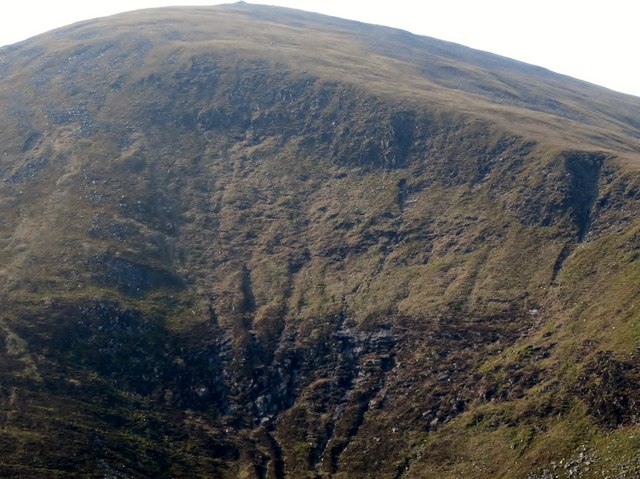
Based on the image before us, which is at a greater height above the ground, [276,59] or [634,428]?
[276,59]

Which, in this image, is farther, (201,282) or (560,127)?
(560,127)

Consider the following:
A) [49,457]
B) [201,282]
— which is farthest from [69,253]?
[49,457]

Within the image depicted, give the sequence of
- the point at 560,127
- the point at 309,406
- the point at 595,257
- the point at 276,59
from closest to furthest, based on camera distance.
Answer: the point at 309,406, the point at 595,257, the point at 560,127, the point at 276,59

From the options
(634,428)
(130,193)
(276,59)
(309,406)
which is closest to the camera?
(634,428)

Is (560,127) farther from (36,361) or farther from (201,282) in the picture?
(36,361)

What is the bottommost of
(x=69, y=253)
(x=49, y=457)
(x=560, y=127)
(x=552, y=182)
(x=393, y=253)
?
(x=49, y=457)

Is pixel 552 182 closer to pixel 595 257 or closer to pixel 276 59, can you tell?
pixel 595 257
